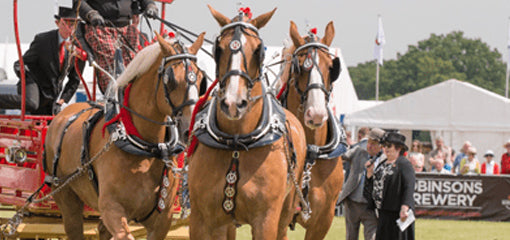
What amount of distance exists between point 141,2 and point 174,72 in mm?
2568

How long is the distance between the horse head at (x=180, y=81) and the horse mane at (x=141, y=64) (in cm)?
24

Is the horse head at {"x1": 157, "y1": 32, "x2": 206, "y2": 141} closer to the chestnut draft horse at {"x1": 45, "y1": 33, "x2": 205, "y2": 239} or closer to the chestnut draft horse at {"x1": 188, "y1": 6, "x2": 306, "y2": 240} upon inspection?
the chestnut draft horse at {"x1": 45, "y1": 33, "x2": 205, "y2": 239}

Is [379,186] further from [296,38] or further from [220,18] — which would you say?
[220,18]

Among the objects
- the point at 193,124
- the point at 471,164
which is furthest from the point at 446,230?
the point at 193,124

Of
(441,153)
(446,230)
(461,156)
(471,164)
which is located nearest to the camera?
(446,230)

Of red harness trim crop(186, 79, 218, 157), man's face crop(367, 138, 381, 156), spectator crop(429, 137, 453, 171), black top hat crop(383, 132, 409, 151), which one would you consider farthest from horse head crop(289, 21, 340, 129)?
spectator crop(429, 137, 453, 171)

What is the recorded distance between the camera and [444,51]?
4574 inches

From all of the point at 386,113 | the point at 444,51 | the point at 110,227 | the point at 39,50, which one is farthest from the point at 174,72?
the point at 444,51

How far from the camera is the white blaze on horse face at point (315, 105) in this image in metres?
6.25

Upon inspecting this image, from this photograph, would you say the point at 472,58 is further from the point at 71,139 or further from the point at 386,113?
the point at 71,139

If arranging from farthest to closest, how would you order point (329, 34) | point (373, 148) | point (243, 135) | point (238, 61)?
point (373, 148)
point (329, 34)
point (243, 135)
point (238, 61)

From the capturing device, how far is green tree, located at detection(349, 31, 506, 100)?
110125mm

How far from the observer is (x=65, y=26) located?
8.55m

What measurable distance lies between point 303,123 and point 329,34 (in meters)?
0.84
